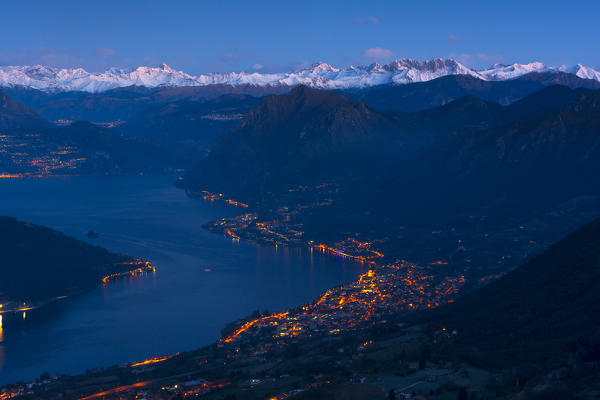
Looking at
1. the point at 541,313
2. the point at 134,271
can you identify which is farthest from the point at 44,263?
the point at 541,313

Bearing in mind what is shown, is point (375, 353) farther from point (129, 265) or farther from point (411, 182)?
point (411, 182)

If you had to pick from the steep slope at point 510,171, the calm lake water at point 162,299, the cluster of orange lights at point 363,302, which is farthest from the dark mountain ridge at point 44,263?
the steep slope at point 510,171

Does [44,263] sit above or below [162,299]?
above

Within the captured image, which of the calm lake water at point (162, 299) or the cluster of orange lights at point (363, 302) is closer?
the calm lake water at point (162, 299)

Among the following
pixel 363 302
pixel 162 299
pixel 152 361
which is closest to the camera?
pixel 152 361

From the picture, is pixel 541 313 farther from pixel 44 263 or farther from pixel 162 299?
pixel 44 263

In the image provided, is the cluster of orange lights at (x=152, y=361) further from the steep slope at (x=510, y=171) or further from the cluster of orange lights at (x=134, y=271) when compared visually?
the steep slope at (x=510, y=171)

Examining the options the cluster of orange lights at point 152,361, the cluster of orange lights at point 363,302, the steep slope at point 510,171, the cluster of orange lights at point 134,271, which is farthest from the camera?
the steep slope at point 510,171

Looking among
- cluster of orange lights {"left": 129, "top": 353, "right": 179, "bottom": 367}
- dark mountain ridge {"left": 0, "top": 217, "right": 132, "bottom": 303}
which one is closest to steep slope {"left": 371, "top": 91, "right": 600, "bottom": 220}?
dark mountain ridge {"left": 0, "top": 217, "right": 132, "bottom": 303}

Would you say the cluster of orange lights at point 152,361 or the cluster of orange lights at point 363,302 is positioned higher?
the cluster of orange lights at point 363,302

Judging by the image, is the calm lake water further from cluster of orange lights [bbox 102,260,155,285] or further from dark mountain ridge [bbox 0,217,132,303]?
dark mountain ridge [bbox 0,217,132,303]
